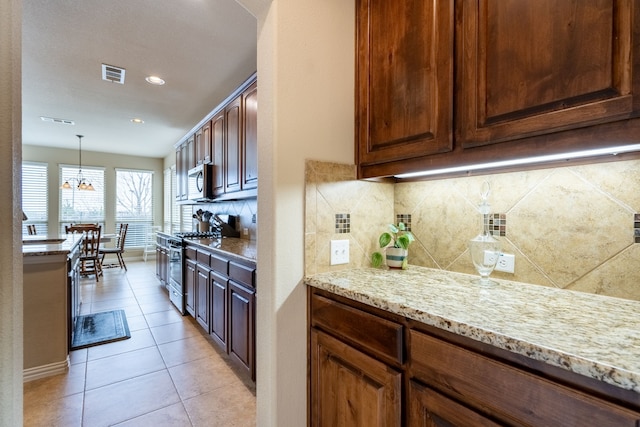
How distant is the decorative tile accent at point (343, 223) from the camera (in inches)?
54.4

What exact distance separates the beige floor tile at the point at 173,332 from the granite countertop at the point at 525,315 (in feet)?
7.29

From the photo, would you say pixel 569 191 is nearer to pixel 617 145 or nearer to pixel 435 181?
pixel 617 145

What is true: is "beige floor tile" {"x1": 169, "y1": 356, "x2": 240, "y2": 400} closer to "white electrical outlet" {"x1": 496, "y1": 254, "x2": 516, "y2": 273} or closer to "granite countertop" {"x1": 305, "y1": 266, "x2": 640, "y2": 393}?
"granite countertop" {"x1": 305, "y1": 266, "x2": 640, "y2": 393}

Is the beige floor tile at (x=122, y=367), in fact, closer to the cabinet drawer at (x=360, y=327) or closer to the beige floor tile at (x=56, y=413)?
the beige floor tile at (x=56, y=413)

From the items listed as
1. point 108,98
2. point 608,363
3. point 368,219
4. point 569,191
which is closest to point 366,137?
point 368,219

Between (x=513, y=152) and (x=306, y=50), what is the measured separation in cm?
93

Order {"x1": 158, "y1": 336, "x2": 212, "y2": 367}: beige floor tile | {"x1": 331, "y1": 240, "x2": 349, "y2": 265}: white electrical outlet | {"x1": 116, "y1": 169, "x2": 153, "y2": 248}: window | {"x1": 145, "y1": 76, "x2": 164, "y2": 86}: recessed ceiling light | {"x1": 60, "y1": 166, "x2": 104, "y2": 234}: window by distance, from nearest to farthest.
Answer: {"x1": 331, "y1": 240, "x2": 349, "y2": 265}: white electrical outlet, {"x1": 158, "y1": 336, "x2": 212, "y2": 367}: beige floor tile, {"x1": 145, "y1": 76, "x2": 164, "y2": 86}: recessed ceiling light, {"x1": 60, "y1": 166, "x2": 104, "y2": 234}: window, {"x1": 116, "y1": 169, "x2": 153, "y2": 248}: window

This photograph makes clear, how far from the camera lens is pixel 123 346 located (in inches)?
104

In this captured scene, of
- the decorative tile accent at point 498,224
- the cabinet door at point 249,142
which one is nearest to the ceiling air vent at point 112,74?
the cabinet door at point 249,142

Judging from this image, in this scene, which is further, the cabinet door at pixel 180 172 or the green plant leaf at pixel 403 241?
the cabinet door at pixel 180 172

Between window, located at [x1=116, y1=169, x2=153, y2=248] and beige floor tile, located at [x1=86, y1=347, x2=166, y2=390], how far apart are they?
5.54 meters

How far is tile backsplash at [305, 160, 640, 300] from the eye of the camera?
943 millimetres

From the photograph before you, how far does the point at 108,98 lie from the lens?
3.58m

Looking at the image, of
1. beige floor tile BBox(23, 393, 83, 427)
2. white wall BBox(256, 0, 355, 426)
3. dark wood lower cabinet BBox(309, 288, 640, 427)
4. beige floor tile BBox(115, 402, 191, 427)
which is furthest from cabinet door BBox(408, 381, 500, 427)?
beige floor tile BBox(23, 393, 83, 427)
